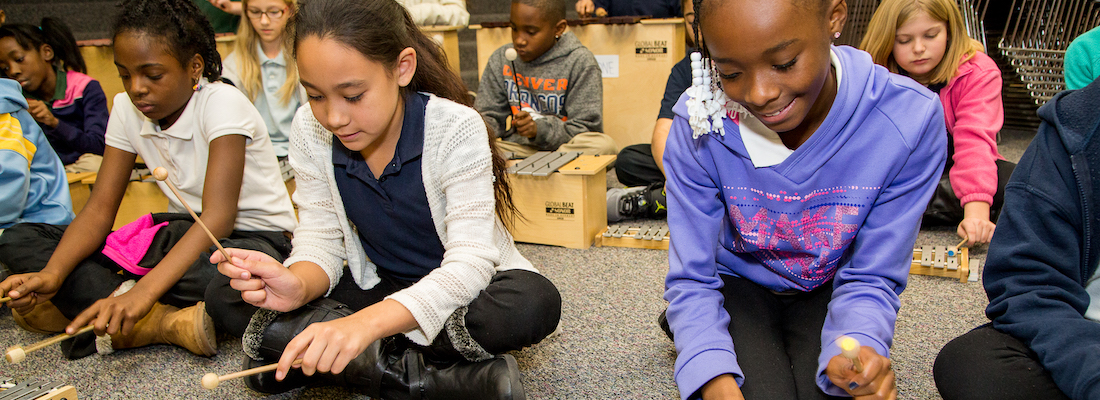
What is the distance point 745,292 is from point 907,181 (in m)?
0.24

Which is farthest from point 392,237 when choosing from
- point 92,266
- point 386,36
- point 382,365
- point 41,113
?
point 41,113

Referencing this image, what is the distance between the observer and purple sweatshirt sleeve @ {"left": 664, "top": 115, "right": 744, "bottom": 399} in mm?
822

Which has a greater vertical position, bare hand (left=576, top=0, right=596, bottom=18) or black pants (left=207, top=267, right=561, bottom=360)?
bare hand (left=576, top=0, right=596, bottom=18)

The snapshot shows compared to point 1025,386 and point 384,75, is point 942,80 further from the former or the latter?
point 384,75

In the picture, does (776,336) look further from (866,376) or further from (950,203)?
(950,203)

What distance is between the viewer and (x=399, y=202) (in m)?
1.01

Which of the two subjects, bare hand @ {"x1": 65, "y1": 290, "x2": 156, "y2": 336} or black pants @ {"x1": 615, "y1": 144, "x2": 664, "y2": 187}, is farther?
black pants @ {"x1": 615, "y1": 144, "x2": 664, "y2": 187}

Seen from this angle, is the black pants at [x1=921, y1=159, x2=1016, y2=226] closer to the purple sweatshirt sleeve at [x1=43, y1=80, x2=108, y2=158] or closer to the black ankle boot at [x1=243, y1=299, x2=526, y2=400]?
the black ankle boot at [x1=243, y1=299, x2=526, y2=400]

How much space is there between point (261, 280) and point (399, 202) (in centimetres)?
22

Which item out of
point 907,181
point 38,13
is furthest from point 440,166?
point 38,13

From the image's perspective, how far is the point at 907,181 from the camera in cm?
80

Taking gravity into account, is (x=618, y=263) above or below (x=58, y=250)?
below

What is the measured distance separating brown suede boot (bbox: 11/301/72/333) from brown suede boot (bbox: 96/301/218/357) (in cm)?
18

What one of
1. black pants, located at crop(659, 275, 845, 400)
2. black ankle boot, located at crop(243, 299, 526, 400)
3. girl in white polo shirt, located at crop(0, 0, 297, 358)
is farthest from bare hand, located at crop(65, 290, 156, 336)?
black pants, located at crop(659, 275, 845, 400)
